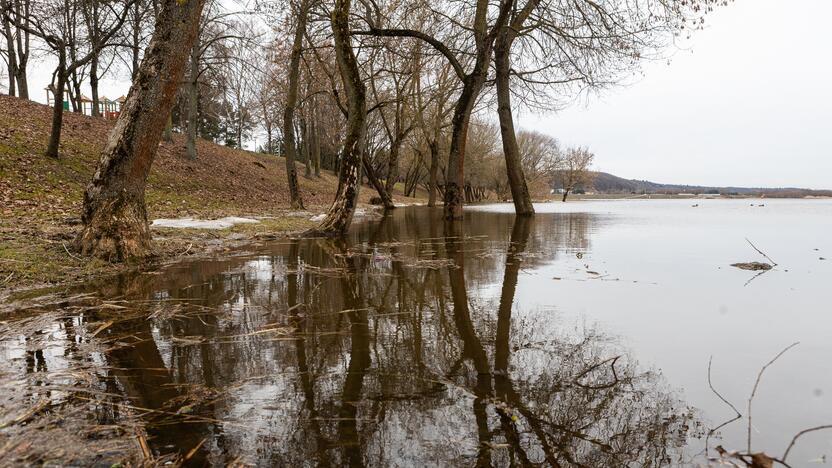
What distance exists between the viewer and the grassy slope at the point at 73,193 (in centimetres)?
561

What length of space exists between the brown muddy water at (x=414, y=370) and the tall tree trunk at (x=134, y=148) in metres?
0.90

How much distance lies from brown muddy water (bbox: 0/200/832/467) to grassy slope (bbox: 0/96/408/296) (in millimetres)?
1202

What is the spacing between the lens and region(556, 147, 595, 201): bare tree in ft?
189

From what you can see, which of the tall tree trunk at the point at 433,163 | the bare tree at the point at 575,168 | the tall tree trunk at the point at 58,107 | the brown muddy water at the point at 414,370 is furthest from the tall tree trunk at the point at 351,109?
the bare tree at the point at 575,168

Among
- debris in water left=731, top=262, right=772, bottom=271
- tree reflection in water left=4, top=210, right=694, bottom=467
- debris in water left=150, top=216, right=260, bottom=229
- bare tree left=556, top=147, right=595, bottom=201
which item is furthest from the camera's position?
bare tree left=556, top=147, right=595, bottom=201

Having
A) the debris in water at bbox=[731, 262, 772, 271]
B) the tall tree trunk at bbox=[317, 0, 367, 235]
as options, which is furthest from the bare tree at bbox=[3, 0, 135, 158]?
the debris in water at bbox=[731, 262, 772, 271]

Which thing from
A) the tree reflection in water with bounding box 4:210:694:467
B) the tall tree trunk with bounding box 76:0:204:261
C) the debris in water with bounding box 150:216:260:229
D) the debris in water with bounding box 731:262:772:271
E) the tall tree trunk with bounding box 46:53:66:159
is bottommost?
the tree reflection in water with bounding box 4:210:694:467

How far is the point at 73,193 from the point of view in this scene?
529 inches

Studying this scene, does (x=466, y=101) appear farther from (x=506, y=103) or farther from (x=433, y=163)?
(x=433, y=163)

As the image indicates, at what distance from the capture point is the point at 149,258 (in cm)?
629

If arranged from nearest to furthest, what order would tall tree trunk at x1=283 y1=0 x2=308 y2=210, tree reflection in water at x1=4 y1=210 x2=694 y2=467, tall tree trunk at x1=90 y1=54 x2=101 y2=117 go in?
tree reflection in water at x1=4 y1=210 x2=694 y2=467 → tall tree trunk at x1=283 y1=0 x2=308 y2=210 → tall tree trunk at x1=90 y1=54 x2=101 y2=117

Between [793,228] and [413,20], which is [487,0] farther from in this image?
[793,228]

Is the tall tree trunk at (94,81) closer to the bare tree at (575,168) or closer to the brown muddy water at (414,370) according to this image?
the brown muddy water at (414,370)

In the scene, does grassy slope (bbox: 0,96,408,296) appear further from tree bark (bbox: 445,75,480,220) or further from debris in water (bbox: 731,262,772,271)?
debris in water (bbox: 731,262,772,271)
